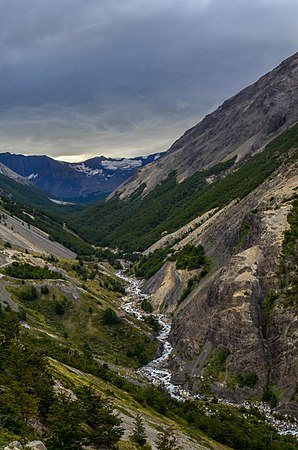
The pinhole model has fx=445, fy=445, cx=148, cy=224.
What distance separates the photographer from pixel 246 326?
240 ft

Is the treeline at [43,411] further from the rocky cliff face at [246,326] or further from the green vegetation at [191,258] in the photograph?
the green vegetation at [191,258]

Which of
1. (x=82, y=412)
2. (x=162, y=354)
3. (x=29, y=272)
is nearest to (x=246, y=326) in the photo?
(x=162, y=354)

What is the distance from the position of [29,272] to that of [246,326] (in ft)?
201

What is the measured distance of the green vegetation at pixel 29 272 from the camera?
11019cm

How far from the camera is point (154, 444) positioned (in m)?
38.5

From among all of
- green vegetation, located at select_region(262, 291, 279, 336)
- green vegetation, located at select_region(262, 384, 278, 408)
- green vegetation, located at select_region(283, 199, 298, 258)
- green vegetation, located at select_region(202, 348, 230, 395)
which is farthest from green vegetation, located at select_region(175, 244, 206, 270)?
green vegetation, located at select_region(262, 384, 278, 408)

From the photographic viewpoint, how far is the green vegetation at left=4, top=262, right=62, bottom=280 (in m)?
110

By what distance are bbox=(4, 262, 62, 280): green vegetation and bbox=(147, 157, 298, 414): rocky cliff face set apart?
35773mm

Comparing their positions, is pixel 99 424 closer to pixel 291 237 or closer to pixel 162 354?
pixel 162 354

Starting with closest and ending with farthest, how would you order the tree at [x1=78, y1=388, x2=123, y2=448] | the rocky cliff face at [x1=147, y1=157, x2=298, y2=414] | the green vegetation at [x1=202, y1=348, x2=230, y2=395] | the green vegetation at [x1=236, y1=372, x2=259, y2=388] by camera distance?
the tree at [x1=78, y1=388, x2=123, y2=448] < the rocky cliff face at [x1=147, y1=157, x2=298, y2=414] < the green vegetation at [x1=236, y1=372, x2=259, y2=388] < the green vegetation at [x1=202, y1=348, x2=230, y2=395]

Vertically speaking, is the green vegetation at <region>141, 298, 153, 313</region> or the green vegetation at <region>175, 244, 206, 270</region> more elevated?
the green vegetation at <region>175, 244, 206, 270</region>

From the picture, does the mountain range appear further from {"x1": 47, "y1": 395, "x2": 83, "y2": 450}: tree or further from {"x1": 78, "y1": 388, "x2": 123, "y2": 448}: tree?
{"x1": 78, "y1": 388, "x2": 123, "y2": 448}: tree

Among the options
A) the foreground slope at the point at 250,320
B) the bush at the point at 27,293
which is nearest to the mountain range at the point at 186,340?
the foreground slope at the point at 250,320

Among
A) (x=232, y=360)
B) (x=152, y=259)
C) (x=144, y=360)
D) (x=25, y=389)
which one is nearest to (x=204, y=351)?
(x=232, y=360)
